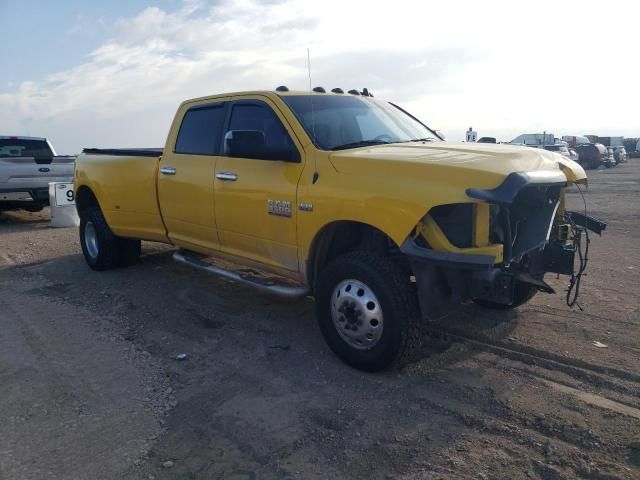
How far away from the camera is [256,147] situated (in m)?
4.58

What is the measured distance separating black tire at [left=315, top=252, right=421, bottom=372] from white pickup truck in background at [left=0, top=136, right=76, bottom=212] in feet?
29.7

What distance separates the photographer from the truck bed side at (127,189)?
6340 mm

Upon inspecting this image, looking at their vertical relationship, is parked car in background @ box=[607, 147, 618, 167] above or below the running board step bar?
below

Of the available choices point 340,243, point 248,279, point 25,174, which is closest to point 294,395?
point 340,243

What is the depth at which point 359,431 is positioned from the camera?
3.37 meters

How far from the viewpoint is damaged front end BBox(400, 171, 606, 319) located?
3.55m

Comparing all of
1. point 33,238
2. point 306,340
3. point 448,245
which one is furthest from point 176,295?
point 33,238

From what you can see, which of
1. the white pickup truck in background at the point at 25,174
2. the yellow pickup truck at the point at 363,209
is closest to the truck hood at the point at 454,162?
the yellow pickup truck at the point at 363,209

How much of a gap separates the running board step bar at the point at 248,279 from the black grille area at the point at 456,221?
1.40 meters

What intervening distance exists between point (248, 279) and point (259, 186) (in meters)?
0.86

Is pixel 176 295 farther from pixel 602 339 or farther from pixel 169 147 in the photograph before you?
pixel 602 339

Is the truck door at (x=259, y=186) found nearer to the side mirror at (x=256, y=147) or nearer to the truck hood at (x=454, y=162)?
the side mirror at (x=256, y=147)

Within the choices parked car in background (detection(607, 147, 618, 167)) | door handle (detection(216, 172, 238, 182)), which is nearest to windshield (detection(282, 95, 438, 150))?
door handle (detection(216, 172, 238, 182))

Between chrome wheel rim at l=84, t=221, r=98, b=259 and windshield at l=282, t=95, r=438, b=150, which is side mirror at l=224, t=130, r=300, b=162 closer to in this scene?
windshield at l=282, t=95, r=438, b=150
